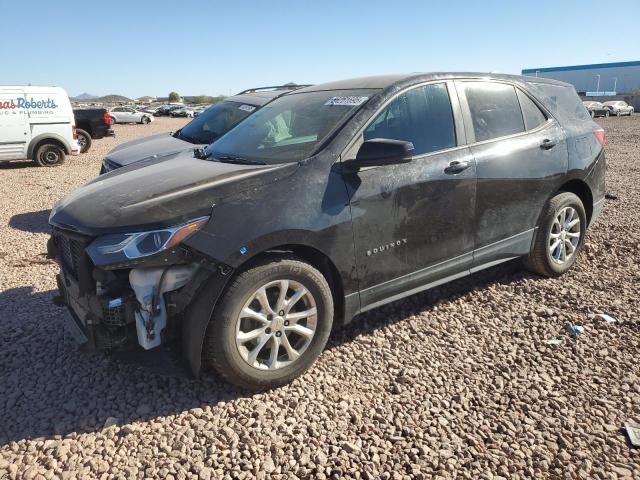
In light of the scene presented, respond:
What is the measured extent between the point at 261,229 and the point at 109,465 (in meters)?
1.42

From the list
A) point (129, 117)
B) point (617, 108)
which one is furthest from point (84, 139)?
point (617, 108)

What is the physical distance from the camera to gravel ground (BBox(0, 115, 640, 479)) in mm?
2498

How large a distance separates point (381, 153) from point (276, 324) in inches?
48.3

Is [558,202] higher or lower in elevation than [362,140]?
lower

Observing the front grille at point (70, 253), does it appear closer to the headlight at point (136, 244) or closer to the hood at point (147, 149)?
the headlight at point (136, 244)

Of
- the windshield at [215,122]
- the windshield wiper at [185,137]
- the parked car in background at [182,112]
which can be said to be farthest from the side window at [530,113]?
the parked car in background at [182,112]

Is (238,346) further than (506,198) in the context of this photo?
No

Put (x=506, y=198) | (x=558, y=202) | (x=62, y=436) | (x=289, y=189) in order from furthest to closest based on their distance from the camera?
(x=558, y=202)
(x=506, y=198)
(x=289, y=189)
(x=62, y=436)

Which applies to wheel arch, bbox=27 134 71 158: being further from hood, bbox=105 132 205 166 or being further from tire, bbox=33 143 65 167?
hood, bbox=105 132 205 166

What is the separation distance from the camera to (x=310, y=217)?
3.02 metres

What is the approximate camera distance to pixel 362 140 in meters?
3.37

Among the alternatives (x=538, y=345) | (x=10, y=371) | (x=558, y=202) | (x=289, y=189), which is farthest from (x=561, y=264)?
(x=10, y=371)

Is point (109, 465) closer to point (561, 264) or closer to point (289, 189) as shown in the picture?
point (289, 189)

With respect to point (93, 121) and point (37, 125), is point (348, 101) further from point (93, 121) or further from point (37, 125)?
point (93, 121)
